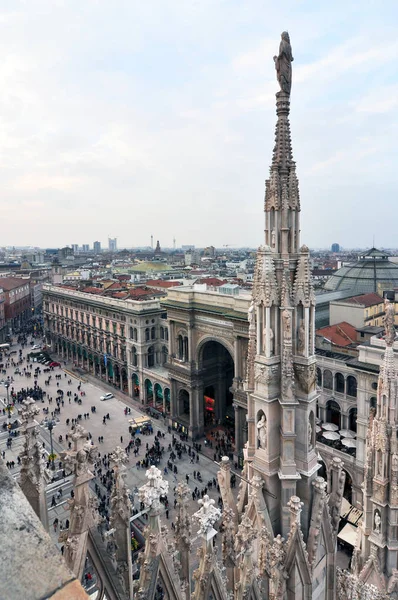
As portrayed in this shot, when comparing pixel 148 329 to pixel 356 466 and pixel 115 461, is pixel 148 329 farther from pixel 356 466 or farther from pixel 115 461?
pixel 115 461

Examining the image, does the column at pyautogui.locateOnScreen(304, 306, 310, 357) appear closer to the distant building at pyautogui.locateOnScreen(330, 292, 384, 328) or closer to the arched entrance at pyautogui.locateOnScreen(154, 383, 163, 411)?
the distant building at pyautogui.locateOnScreen(330, 292, 384, 328)

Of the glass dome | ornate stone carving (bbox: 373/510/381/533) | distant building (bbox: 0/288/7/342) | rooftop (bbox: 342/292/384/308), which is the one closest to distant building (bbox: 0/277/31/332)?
distant building (bbox: 0/288/7/342)

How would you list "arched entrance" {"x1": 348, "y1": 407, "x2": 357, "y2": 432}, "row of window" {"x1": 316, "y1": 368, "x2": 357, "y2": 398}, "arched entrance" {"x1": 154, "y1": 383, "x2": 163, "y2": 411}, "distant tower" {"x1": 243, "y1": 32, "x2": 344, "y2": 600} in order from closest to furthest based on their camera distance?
"distant tower" {"x1": 243, "y1": 32, "x2": 344, "y2": 600} → "row of window" {"x1": 316, "y1": 368, "x2": 357, "y2": 398} → "arched entrance" {"x1": 348, "y1": 407, "x2": 357, "y2": 432} → "arched entrance" {"x1": 154, "y1": 383, "x2": 163, "y2": 411}

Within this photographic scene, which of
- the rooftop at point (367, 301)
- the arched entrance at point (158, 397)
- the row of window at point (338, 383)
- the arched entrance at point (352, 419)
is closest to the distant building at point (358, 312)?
the rooftop at point (367, 301)

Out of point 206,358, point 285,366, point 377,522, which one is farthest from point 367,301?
point 285,366

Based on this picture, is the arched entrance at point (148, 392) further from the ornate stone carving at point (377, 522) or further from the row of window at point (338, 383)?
the ornate stone carving at point (377, 522)

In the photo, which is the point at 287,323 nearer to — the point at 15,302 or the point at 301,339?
the point at 301,339
